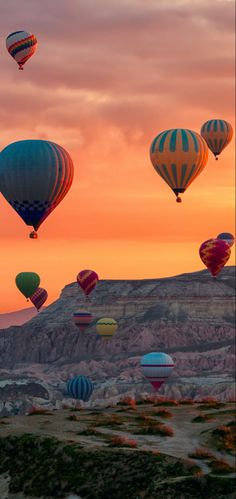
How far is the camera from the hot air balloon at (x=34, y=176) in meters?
81.6

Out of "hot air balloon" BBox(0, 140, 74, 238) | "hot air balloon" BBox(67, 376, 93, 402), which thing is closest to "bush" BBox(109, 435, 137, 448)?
"hot air balloon" BBox(0, 140, 74, 238)

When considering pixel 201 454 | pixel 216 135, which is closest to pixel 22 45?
pixel 216 135

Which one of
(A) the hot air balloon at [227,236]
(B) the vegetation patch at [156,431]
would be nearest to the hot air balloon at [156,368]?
(B) the vegetation patch at [156,431]

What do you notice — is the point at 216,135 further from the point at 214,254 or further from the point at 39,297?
the point at 39,297

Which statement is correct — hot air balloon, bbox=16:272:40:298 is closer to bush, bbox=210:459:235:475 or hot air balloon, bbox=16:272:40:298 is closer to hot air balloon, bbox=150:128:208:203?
hot air balloon, bbox=150:128:208:203

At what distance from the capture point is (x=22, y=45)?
10494cm

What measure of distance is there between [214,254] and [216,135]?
16604mm

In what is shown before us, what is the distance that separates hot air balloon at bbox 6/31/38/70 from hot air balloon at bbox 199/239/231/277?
1699 inches

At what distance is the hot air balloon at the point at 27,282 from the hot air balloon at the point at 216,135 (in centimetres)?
4316

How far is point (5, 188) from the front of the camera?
8338 centimetres

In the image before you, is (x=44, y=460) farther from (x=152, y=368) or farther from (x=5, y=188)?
(x=152, y=368)

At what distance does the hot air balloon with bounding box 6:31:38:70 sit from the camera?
4126 inches

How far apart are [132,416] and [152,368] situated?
5098 cm

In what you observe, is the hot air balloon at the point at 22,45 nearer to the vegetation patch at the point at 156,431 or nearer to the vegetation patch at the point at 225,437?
the vegetation patch at the point at 156,431
